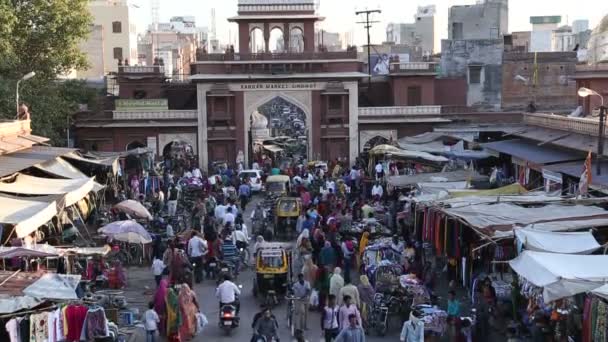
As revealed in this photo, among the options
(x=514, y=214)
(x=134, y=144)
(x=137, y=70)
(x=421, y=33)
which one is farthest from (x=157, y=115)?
(x=421, y=33)

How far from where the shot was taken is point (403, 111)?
39.1m

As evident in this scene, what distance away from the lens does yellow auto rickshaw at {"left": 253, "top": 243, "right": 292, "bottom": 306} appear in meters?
16.3

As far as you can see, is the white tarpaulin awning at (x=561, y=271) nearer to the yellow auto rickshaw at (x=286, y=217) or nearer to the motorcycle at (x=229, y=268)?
the motorcycle at (x=229, y=268)

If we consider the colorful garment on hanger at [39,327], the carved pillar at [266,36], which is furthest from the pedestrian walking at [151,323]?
the carved pillar at [266,36]

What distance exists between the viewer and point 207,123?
3803cm

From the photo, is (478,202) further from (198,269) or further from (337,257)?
(198,269)

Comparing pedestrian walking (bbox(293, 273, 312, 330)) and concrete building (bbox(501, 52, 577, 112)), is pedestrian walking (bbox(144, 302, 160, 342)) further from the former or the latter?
concrete building (bbox(501, 52, 577, 112))

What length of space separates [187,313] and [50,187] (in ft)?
24.3

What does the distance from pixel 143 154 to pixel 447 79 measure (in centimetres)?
1676

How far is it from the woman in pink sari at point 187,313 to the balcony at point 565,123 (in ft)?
34.7

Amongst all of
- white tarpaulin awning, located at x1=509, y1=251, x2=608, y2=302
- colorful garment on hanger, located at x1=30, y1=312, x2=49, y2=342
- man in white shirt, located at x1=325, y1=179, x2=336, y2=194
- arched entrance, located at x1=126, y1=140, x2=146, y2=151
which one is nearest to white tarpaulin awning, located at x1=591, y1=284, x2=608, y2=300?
white tarpaulin awning, located at x1=509, y1=251, x2=608, y2=302

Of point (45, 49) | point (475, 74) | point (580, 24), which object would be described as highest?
point (580, 24)

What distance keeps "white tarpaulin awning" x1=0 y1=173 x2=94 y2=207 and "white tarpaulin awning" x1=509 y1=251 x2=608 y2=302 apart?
400 inches

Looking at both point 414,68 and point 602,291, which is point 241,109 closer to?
point 414,68
